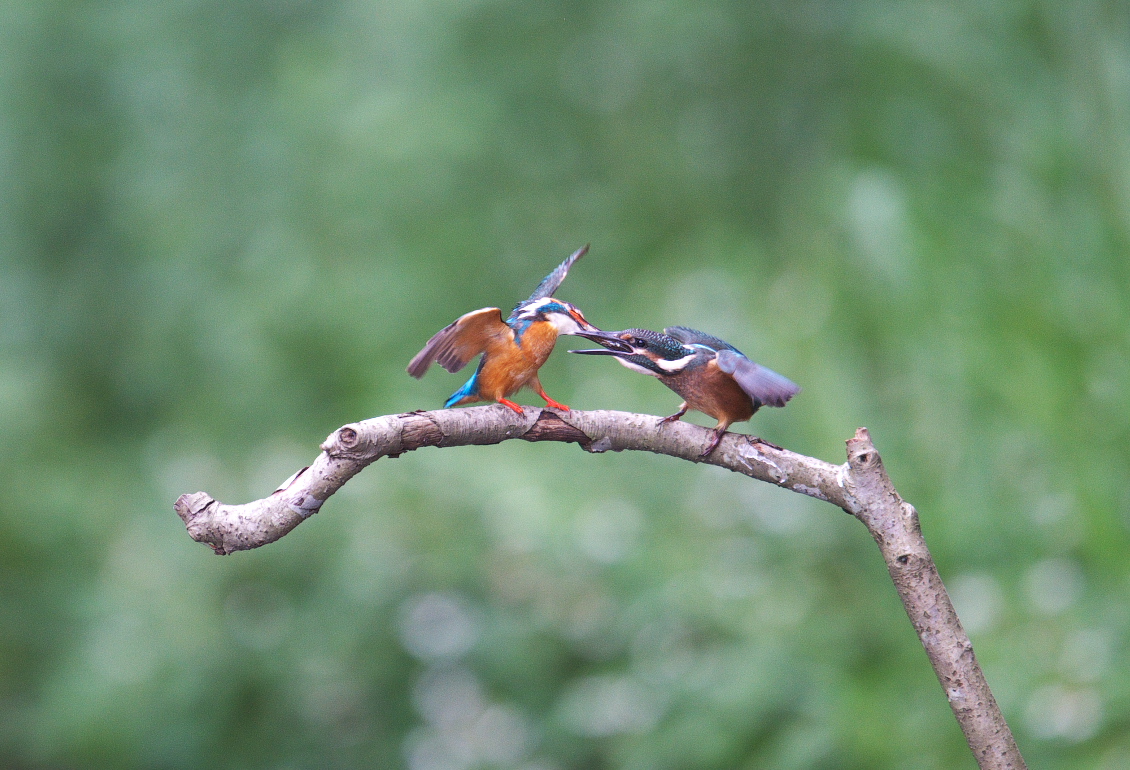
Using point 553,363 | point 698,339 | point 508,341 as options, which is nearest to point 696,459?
point 698,339

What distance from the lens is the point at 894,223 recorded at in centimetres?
310

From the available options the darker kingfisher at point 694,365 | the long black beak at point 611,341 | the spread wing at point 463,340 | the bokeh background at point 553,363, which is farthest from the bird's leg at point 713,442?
the bokeh background at point 553,363

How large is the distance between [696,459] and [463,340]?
0.26m

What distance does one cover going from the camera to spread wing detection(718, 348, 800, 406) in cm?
82

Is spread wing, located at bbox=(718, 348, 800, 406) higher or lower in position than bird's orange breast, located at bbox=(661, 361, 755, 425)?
lower

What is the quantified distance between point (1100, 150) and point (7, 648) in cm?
373

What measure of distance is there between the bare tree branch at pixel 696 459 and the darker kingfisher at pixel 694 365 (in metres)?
0.05

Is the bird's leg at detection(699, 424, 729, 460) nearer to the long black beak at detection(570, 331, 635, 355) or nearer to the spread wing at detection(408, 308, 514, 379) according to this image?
the long black beak at detection(570, 331, 635, 355)

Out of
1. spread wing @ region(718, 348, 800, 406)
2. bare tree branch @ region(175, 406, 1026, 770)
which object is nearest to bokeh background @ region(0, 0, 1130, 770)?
bare tree branch @ region(175, 406, 1026, 770)

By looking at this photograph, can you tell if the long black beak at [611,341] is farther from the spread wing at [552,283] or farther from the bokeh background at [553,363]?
the bokeh background at [553,363]

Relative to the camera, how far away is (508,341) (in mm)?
1020

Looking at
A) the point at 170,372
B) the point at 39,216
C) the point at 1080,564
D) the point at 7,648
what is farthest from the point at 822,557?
the point at 39,216

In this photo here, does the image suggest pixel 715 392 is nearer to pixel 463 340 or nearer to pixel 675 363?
pixel 675 363

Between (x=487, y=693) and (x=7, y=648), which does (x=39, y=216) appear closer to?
(x=7, y=648)
